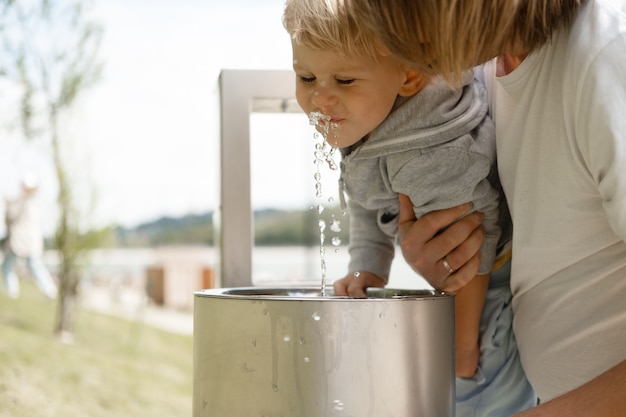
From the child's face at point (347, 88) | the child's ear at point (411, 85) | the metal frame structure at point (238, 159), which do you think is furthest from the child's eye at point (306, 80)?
the metal frame structure at point (238, 159)

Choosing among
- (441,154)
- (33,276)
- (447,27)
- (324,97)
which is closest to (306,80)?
(324,97)

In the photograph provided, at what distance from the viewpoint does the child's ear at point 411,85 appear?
2.96 feet

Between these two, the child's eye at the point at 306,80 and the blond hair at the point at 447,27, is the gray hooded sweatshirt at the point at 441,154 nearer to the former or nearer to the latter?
the child's eye at the point at 306,80

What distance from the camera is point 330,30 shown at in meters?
0.82

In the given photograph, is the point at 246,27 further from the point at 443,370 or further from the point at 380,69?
the point at 443,370

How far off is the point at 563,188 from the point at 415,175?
186 mm

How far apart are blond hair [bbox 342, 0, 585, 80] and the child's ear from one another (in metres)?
0.22

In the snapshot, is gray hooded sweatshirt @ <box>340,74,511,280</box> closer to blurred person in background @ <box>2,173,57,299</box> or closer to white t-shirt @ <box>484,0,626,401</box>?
white t-shirt @ <box>484,0,626,401</box>

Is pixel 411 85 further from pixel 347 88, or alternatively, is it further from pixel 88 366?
pixel 88 366

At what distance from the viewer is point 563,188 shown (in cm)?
76

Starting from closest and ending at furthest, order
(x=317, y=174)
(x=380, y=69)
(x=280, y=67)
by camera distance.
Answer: (x=380, y=69), (x=317, y=174), (x=280, y=67)

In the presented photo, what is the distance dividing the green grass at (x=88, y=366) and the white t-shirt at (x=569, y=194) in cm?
200

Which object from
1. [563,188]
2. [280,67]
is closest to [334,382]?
[563,188]

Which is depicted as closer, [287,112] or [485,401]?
[485,401]
